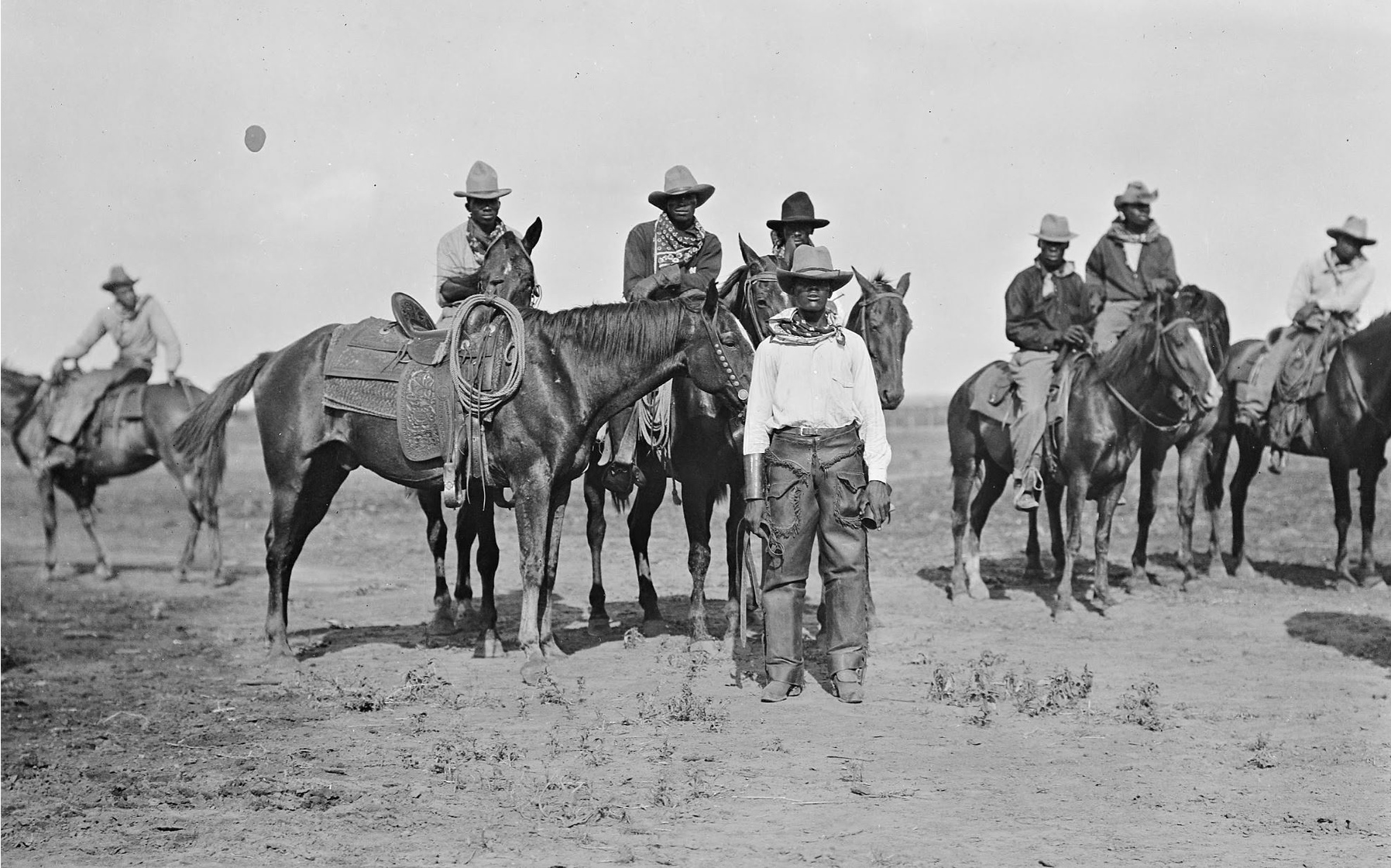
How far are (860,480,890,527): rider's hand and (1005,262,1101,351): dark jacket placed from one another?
6145mm

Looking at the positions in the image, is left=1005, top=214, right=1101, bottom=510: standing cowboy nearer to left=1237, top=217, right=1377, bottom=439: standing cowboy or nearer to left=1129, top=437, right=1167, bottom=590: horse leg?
left=1129, top=437, right=1167, bottom=590: horse leg

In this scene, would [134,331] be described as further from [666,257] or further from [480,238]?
[666,257]

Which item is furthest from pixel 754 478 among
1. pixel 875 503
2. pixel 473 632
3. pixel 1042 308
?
pixel 1042 308

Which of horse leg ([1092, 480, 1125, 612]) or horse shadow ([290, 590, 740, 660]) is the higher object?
horse leg ([1092, 480, 1125, 612])

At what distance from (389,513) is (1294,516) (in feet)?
46.1

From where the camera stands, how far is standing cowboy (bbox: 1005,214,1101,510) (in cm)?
1273

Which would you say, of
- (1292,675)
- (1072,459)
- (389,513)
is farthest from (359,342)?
(389,513)

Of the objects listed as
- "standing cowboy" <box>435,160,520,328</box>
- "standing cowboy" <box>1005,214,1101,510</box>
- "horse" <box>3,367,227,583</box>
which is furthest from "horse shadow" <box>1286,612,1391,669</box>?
"horse" <box>3,367,227,583</box>

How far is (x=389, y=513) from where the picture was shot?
22781mm

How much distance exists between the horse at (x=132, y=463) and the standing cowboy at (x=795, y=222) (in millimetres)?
8331

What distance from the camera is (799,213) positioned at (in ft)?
33.1

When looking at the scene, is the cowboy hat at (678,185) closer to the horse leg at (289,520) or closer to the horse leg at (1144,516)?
the horse leg at (289,520)

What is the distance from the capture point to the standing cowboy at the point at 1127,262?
552 inches

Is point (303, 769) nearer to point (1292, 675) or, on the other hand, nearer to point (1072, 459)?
point (1292, 675)
